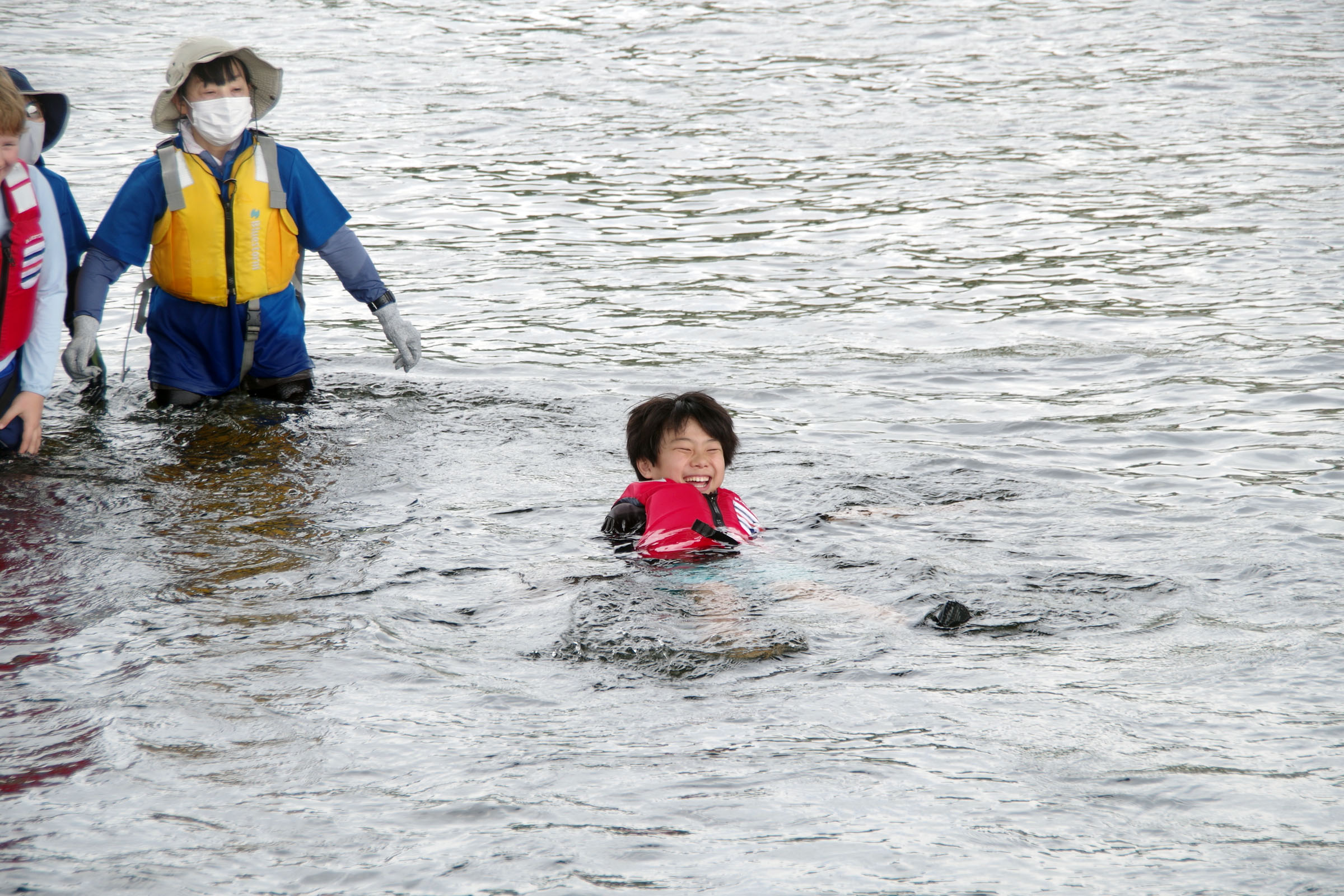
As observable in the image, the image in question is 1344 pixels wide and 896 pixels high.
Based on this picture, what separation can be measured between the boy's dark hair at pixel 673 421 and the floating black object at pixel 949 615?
1.31 meters

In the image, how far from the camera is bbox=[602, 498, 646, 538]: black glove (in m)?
5.88

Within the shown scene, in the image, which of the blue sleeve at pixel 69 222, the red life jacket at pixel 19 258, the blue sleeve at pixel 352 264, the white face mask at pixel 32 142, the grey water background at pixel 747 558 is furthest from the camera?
the blue sleeve at pixel 352 264

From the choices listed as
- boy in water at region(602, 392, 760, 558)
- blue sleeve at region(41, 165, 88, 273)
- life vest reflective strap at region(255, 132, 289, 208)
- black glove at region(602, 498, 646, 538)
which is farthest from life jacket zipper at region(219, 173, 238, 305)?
black glove at region(602, 498, 646, 538)

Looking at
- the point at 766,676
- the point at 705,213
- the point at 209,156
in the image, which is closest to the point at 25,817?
the point at 766,676

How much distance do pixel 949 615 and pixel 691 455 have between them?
4.54 ft

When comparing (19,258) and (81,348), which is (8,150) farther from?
(81,348)

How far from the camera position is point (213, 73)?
6.86 metres

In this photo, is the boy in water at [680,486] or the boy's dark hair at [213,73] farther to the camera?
the boy's dark hair at [213,73]

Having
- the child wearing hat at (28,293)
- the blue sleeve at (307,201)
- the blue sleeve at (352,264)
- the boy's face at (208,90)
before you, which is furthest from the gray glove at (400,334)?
the child wearing hat at (28,293)

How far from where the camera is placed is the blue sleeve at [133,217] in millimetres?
6949

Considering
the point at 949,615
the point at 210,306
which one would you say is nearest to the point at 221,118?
A: the point at 210,306

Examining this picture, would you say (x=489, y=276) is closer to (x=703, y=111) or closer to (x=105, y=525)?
(x=105, y=525)

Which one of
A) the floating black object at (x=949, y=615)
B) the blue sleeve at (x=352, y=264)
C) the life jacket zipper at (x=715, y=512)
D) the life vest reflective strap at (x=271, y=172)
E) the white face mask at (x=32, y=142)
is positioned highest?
the white face mask at (x=32, y=142)

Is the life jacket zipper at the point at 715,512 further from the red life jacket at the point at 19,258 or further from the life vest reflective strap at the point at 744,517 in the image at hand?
the red life jacket at the point at 19,258
